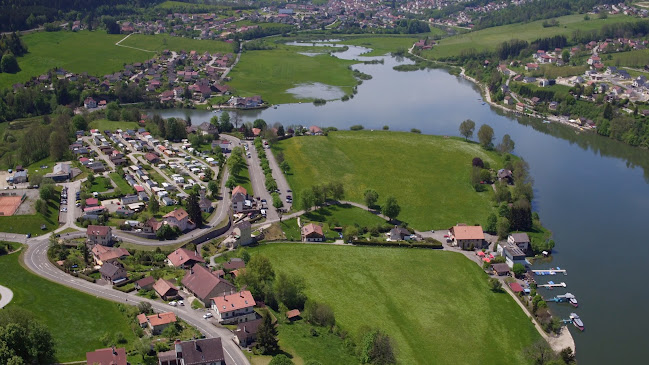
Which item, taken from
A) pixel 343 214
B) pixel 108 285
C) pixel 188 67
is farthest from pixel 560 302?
pixel 188 67

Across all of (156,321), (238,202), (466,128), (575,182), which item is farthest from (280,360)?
(466,128)

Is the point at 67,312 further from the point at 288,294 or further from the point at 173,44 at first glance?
the point at 173,44

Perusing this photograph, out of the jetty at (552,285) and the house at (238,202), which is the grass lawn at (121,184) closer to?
the house at (238,202)

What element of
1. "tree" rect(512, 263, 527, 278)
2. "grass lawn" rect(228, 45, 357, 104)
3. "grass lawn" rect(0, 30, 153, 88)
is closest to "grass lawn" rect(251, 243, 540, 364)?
"tree" rect(512, 263, 527, 278)

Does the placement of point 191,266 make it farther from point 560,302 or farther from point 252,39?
point 252,39

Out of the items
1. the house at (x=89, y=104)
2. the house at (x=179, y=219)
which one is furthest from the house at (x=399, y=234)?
the house at (x=89, y=104)

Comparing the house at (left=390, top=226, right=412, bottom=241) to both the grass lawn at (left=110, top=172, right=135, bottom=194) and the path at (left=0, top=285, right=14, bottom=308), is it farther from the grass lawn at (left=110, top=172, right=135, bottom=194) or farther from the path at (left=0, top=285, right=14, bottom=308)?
the path at (left=0, top=285, right=14, bottom=308)

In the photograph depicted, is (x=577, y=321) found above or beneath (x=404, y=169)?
beneath
